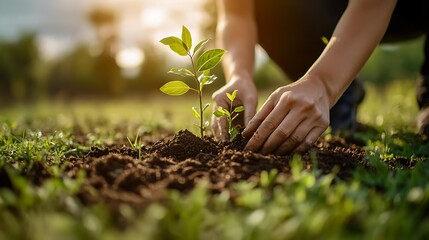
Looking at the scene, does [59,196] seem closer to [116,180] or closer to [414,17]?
[116,180]

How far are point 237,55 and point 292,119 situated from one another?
109 cm

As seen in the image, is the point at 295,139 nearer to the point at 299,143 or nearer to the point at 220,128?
the point at 299,143

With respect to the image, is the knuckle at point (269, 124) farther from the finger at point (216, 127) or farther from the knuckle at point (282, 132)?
the finger at point (216, 127)

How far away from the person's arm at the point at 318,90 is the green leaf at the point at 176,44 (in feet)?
1.49

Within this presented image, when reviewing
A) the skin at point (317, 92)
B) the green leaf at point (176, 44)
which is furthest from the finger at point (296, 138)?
the green leaf at point (176, 44)

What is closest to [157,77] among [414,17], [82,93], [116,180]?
[82,93]

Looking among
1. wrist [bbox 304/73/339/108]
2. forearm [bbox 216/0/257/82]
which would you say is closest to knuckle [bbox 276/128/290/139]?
wrist [bbox 304/73/339/108]

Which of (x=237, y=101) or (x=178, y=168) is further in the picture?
(x=237, y=101)

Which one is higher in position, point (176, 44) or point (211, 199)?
point (176, 44)

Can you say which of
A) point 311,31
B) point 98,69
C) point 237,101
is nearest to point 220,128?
point 237,101

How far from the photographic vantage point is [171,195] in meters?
1.36

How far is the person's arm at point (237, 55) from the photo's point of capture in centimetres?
254

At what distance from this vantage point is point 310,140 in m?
2.09

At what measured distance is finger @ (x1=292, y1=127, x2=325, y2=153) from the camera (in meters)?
2.09
